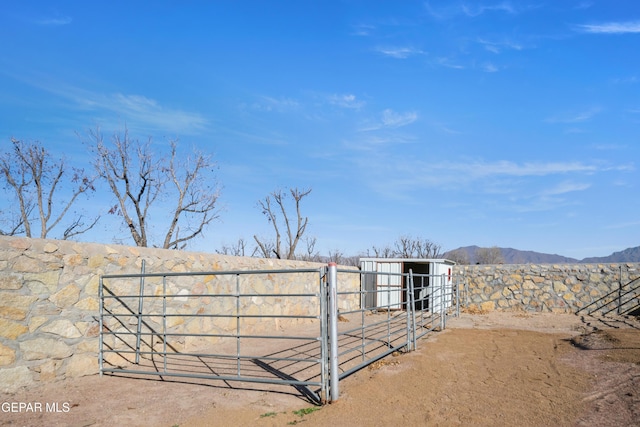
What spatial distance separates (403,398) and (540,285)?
1259cm

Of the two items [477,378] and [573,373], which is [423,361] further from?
[573,373]

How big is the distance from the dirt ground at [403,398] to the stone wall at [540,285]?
8815 millimetres

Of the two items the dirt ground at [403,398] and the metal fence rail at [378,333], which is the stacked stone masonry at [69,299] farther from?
the metal fence rail at [378,333]

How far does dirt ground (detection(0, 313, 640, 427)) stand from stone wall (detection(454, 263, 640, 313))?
8815 mm

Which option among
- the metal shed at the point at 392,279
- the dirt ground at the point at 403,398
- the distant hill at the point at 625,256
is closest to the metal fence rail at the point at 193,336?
the dirt ground at the point at 403,398

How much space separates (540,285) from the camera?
50.5 feet

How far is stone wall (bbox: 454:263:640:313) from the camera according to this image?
47.8 feet

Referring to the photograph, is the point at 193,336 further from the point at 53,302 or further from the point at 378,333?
the point at 378,333

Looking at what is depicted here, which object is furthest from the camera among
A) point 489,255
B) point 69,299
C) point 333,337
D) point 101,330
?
point 489,255

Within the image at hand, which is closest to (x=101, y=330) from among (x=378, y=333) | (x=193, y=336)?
(x=193, y=336)

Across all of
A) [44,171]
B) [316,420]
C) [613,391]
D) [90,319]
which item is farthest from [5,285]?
[44,171]

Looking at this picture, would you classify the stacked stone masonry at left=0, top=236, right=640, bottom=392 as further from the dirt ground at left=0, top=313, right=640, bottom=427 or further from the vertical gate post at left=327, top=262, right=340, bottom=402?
the vertical gate post at left=327, top=262, right=340, bottom=402

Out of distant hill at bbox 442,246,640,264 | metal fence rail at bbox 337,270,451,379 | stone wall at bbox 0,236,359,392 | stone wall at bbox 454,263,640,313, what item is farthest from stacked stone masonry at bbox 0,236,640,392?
distant hill at bbox 442,246,640,264

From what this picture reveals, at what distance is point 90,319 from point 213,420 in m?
2.61
